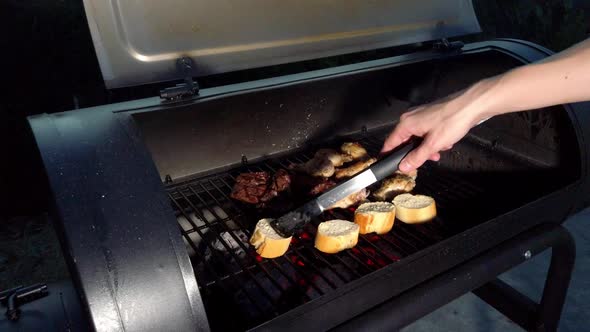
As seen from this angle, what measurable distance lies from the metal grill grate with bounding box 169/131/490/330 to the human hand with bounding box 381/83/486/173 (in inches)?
14.5

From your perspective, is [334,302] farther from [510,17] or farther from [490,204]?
[510,17]

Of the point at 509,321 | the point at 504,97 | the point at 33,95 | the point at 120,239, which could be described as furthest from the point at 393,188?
the point at 33,95

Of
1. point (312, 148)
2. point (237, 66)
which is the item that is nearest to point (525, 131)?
point (312, 148)

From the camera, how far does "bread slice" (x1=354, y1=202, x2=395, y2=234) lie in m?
1.88

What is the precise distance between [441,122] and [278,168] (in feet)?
3.21

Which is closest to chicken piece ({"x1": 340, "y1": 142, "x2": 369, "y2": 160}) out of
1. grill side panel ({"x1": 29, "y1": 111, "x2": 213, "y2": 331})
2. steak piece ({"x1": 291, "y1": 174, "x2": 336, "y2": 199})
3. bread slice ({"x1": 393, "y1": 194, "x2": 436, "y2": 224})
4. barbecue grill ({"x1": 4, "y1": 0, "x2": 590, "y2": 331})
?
barbecue grill ({"x1": 4, "y1": 0, "x2": 590, "y2": 331})

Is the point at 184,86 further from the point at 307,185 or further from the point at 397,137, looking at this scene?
the point at 397,137

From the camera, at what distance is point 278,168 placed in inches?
93.9

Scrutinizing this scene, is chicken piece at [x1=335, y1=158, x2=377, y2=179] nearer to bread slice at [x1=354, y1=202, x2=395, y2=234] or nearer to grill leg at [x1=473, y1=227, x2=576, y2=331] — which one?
bread slice at [x1=354, y1=202, x2=395, y2=234]

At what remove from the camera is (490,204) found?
2287 mm

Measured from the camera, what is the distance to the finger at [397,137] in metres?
1.81

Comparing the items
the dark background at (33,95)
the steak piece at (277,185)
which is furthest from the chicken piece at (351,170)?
the dark background at (33,95)

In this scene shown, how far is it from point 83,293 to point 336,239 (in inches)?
37.1

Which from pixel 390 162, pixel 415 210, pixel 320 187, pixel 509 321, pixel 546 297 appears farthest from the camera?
pixel 509 321
